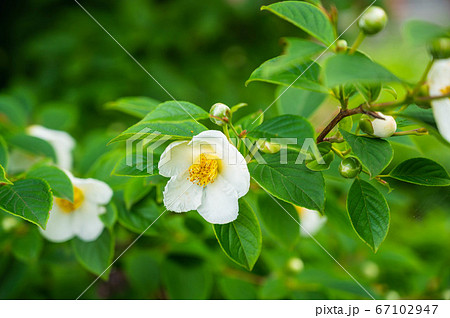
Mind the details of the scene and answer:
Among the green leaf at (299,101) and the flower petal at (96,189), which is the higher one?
the green leaf at (299,101)

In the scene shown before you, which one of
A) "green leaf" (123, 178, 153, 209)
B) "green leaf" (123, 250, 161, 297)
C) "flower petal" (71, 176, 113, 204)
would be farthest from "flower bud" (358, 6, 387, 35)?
→ "green leaf" (123, 250, 161, 297)

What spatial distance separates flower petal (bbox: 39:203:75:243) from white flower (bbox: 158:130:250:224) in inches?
15.4

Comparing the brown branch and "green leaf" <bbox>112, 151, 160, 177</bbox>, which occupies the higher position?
the brown branch

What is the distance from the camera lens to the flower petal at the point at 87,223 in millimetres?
1029

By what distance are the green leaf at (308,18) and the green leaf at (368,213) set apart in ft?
0.94

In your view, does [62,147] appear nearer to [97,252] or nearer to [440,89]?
[97,252]

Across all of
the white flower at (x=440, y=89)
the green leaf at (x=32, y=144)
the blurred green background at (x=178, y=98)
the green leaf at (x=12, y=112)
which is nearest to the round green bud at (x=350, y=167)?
the white flower at (x=440, y=89)

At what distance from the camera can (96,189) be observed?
100cm

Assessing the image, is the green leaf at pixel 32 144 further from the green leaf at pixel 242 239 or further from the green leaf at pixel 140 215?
the green leaf at pixel 242 239

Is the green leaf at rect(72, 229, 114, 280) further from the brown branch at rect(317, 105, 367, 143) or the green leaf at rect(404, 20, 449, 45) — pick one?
the green leaf at rect(404, 20, 449, 45)

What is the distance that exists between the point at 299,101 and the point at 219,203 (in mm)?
450

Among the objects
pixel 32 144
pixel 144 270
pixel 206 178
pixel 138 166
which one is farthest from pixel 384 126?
pixel 144 270

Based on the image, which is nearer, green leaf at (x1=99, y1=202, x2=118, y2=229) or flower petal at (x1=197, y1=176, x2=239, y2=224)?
flower petal at (x1=197, y1=176, x2=239, y2=224)

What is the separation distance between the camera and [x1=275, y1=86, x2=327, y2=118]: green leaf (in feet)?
3.53
